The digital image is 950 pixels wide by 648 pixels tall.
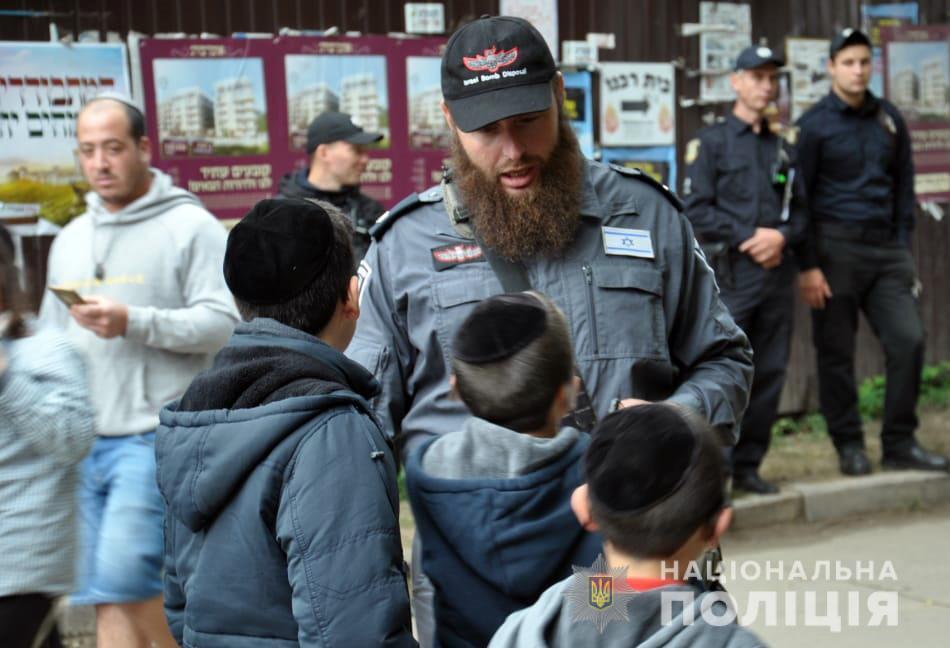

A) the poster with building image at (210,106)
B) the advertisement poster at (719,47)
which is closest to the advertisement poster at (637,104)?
the advertisement poster at (719,47)

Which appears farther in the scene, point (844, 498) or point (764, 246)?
point (844, 498)

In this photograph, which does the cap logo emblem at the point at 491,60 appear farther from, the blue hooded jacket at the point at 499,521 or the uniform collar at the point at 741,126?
the uniform collar at the point at 741,126

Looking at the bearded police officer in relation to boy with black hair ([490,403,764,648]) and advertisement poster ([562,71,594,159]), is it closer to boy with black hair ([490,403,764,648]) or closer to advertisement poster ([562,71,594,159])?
boy with black hair ([490,403,764,648])

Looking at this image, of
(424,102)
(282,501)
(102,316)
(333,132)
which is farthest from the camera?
(424,102)

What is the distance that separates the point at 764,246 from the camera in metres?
6.64

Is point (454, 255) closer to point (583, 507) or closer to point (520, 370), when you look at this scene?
point (520, 370)

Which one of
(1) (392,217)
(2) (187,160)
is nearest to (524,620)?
(1) (392,217)

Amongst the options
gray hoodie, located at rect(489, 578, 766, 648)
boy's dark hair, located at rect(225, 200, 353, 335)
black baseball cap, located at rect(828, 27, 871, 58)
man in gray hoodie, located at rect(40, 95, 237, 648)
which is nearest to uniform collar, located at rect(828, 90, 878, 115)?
black baseball cap, located at rect(828, 27, 871, 58)

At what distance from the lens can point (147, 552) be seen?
157 inches

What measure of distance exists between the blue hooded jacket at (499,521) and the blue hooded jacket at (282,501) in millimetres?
106

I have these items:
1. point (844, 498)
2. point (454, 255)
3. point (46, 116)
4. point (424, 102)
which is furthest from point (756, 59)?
point (454, 255)

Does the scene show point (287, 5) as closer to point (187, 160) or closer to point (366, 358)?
point (187, 160)

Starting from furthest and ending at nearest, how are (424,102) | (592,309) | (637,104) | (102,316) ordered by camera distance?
(637,104)
(424,102)
(102,316)
(592,309)

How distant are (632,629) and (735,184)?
499 cm
